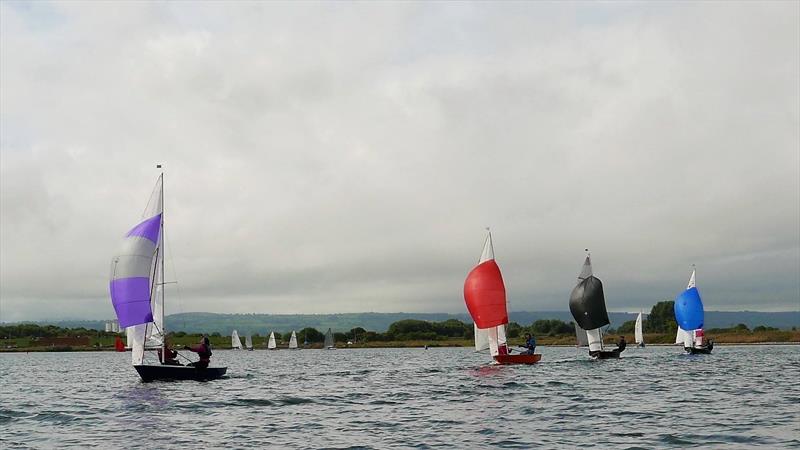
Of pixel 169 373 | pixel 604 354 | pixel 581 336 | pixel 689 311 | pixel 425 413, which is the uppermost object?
pixel 689 311

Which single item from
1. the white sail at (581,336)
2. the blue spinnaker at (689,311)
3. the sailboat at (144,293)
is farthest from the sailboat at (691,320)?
the sailboat at (144,293)

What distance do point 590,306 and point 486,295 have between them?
63.4ft

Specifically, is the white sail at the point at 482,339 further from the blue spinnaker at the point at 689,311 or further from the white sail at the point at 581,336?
the blue spinnaker at the point at 689,311

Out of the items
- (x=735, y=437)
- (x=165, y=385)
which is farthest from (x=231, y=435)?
(x=165, y=385)

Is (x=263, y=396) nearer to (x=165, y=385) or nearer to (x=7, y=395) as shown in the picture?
(x=165, y=385)

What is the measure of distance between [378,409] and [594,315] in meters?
49.2

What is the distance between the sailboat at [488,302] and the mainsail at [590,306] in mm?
16021

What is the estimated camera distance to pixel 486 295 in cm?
7244

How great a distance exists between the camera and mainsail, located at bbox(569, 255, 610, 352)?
3445 inches

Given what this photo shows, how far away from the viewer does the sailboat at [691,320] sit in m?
109

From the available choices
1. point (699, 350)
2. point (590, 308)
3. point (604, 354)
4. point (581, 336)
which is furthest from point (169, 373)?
point (699, 350)

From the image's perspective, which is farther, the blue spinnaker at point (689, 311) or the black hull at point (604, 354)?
the blue spinnaker at point (689, 311)

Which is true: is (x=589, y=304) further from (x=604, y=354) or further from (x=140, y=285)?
(x=140, y=285)

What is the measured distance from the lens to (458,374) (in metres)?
69.8
